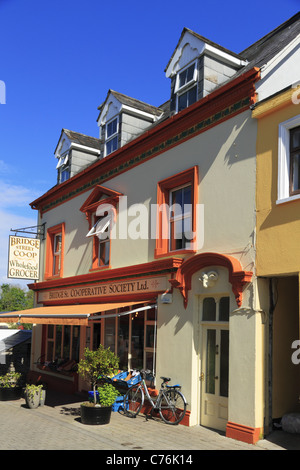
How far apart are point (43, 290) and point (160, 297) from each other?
8.67 metres

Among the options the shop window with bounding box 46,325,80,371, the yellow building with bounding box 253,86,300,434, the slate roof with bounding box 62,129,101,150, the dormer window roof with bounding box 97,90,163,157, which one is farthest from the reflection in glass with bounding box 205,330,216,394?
the slate roof with bounding box 62,129,101,150

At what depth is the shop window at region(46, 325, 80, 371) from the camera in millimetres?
16906

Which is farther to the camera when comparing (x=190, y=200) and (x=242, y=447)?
(x=190, y=200)

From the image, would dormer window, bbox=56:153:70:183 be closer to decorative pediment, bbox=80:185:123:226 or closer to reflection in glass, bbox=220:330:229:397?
decorative pediment, bbox=80:185:123:226

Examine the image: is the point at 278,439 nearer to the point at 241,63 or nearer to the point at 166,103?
the point at 241,63

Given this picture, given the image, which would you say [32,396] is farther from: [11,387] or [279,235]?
[279,235]

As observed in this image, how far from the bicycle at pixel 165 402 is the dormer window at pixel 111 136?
25.5 feet

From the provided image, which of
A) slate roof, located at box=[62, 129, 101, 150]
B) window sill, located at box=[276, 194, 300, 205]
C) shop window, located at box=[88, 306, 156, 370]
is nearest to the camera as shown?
window sill, located at box=[276, 194, 300, 205]

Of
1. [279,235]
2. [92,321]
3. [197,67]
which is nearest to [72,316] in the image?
[92,321]

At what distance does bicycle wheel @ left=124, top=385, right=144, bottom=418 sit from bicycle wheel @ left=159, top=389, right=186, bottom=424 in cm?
76

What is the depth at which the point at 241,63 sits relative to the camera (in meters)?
12.6

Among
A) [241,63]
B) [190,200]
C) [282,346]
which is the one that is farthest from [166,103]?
[282,346]

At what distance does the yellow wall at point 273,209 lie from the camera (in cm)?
902
